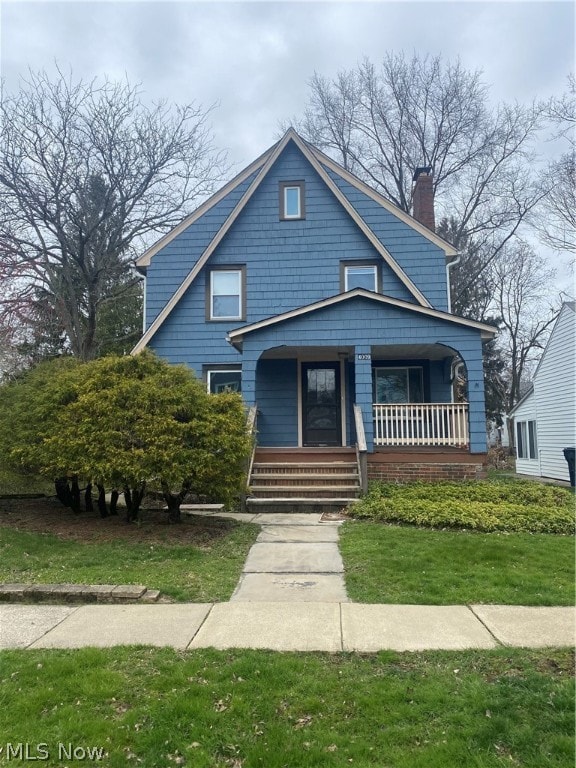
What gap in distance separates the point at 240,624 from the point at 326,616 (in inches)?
29.8

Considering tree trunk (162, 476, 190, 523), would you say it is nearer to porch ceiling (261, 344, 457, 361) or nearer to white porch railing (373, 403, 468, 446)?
white porch railing (373, 403, 468, 446)

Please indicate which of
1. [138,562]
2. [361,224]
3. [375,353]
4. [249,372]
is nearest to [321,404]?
[375,353]

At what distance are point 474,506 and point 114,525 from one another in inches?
233

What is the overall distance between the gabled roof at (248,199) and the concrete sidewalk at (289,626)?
9.97 metres

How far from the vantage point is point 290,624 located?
4.44 m

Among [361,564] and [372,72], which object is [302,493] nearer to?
[361,564]

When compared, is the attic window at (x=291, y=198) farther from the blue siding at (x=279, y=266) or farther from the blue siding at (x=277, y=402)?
the blue siding at (x=277, y=402)

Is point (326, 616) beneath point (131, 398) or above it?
beneath

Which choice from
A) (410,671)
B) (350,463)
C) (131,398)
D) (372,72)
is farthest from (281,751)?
(372,72)

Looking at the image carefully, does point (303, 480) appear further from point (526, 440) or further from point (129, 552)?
point (526, 440)

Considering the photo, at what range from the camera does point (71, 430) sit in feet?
25.9

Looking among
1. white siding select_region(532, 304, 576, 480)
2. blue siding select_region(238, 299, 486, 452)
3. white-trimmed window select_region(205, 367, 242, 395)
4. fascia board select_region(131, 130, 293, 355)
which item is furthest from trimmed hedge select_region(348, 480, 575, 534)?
fascia board select_region(131, 130, 293, 355)

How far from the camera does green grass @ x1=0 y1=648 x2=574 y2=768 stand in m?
2.68

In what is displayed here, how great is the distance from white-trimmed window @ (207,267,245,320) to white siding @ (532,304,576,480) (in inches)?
385
